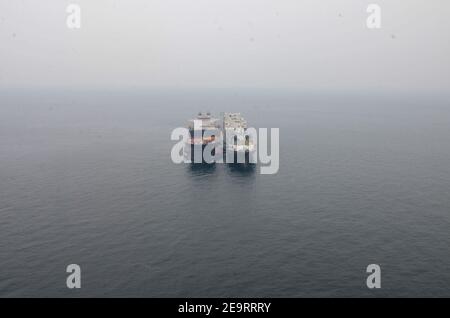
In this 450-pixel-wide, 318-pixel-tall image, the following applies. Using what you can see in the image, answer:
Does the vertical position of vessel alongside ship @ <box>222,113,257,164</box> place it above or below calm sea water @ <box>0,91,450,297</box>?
above

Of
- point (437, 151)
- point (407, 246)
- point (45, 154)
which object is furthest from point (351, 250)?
point (45, 154)

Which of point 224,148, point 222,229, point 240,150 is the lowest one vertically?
point 222,229

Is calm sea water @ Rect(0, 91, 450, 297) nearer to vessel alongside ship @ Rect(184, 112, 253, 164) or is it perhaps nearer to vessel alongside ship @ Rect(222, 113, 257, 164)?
vessel alongside ship @ Rect(222, 113, 257, 164)

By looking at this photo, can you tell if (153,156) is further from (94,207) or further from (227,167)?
(94,207)

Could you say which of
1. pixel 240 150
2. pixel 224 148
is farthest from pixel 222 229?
pixel 224 148

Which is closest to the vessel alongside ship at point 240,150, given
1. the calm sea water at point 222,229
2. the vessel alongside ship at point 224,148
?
the vessel alongside ship at point 224,148

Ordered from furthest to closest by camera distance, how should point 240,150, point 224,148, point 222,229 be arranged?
1. point 224,148
2. point 240,150
3. point 222,229

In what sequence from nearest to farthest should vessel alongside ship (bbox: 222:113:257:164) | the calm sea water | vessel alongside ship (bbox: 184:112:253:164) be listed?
the calm sea water → vessel alongside ship (bbox: 222:113:257:164) → vessel alongside ship (bbox: 184:112:253:164)

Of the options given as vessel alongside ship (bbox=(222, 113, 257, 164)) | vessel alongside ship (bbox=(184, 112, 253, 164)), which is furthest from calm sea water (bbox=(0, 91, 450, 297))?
vessel alongside ship (bbox=(184, 112, 253, 164))

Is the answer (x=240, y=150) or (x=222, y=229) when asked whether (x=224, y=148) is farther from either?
(x=222, y=229)

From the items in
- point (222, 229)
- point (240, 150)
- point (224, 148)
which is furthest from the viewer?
point (224, 148)

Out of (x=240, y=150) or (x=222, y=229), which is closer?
(x=222, y=229)
